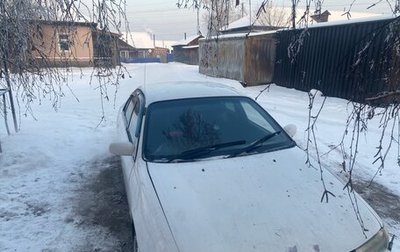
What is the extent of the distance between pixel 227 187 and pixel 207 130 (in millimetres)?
834

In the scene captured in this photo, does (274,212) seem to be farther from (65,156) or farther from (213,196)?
(65,156)

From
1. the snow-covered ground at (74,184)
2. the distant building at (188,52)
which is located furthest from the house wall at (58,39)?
the distant building at (188,52)

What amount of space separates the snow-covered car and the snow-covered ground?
695 millimetres

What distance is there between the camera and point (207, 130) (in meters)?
3.14

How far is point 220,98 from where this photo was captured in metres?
3.60

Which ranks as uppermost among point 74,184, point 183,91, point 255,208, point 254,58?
point 254,58

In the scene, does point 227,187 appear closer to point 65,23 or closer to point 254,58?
point 65,23

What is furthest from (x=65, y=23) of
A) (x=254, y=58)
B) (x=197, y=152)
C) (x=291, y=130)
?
(x=254, y=58)

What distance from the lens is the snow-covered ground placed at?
337 cm

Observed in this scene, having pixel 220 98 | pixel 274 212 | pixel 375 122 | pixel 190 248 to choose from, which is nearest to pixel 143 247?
pixel 190 248

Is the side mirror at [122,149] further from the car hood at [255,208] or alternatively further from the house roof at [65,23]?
the house roof at [65,23]

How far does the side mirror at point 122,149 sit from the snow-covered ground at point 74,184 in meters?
0.55

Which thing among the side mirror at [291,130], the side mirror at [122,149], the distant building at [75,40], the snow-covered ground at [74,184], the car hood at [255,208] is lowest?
the snow-covered ground at [74,184]

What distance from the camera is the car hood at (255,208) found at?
76.7 inches
